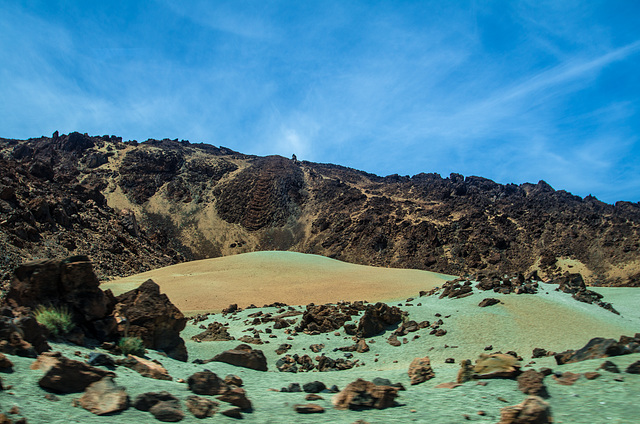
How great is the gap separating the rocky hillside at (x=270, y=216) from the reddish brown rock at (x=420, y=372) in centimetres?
2048

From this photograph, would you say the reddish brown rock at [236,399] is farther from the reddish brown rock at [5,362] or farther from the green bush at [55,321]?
the green bush at [55,321]

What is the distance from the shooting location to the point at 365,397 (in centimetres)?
502

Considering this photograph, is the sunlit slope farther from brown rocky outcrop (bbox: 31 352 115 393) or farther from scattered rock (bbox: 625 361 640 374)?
scattered rock (bbox: 625 361 640 374)

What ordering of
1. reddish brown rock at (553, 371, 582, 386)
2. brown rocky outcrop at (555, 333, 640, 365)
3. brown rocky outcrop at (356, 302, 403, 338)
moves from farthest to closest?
brown rocky outcrop at (356, 302, 403, 338)
brown rocky outcrop at (555, 333, 640, 365)
reddish brown rock at (553, 371, 582, 386)

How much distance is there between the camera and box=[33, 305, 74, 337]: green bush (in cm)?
618

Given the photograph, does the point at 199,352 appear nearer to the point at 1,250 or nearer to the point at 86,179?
the point at 1,250

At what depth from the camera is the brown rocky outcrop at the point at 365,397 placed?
194 inches

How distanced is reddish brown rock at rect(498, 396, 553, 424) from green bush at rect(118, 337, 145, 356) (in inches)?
229

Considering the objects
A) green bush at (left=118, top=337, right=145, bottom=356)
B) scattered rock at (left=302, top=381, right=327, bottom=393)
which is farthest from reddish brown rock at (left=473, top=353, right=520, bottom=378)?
green bush at (left=118, top=337, right=145, bottom=356)

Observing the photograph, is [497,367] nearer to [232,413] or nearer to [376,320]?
[232,413]

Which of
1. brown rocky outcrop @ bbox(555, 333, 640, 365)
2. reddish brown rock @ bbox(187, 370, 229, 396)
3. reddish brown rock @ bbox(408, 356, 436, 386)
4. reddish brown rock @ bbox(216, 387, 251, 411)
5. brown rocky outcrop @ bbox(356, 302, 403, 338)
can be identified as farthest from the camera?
brown rocky outcrop @ bbox(356, 302, 403, 338)

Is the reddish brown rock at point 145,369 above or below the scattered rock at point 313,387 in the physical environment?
above

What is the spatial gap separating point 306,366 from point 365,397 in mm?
5446

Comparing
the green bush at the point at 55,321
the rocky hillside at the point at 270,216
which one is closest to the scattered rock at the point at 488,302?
the green bush at the point at 55,321
